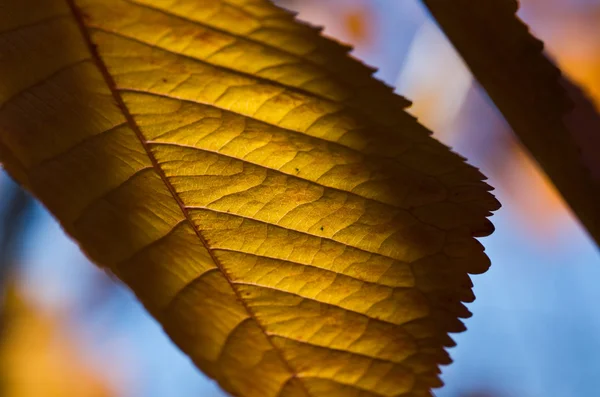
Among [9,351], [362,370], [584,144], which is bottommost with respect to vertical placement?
[9,351]

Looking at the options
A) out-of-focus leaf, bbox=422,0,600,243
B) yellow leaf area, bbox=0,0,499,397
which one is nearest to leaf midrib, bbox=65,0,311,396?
yellow leaf area, bbox=0,0,499,397

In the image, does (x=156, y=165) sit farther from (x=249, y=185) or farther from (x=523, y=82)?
(x=523, y=82)

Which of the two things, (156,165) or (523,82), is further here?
(156,165)

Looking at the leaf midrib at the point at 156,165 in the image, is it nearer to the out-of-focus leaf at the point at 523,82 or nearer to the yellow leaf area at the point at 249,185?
the yellow leaf area at the point at 249,185

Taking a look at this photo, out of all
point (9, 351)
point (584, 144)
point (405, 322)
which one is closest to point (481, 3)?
point (584, 144)

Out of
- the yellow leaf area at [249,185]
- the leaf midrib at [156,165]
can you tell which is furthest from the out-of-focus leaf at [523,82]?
the leaf midrib at [156,165]

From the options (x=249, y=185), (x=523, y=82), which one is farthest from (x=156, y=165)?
(x=523, y=82)

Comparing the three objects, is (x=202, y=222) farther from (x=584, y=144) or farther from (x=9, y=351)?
(x=9, y=351)
